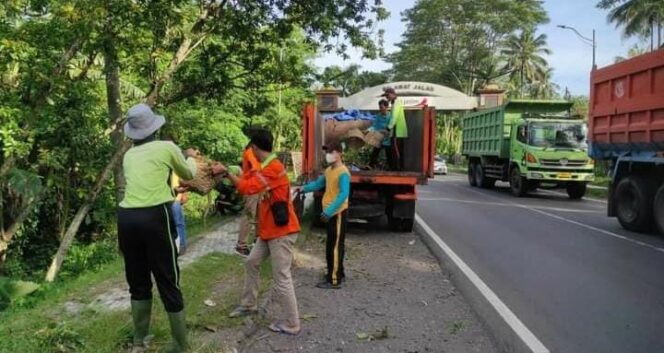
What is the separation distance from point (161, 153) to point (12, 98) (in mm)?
4555

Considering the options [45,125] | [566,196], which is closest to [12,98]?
[45,125]

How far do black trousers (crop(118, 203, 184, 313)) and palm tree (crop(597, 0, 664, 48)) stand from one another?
130 ft

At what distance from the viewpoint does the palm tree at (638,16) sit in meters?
38.1

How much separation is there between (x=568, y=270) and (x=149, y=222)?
5.91m

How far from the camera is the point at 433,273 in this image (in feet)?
26.2

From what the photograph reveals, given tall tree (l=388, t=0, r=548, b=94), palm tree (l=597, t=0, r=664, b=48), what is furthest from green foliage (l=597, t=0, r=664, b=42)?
tall tree (l=388, t=0, r=548, b=94)

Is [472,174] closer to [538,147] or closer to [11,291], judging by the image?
[538,147]

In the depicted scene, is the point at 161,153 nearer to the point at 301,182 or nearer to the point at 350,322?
Result: the point at 350,322

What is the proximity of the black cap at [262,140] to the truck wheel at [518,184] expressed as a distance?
51.2 feet

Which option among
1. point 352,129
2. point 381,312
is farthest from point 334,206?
point 352,129

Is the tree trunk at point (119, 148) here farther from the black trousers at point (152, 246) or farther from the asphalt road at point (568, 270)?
the black trousers at point (152, 246)

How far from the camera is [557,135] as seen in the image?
1927 centimetres

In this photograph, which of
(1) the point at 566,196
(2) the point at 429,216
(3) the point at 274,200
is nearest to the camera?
(3) the point at 274,200

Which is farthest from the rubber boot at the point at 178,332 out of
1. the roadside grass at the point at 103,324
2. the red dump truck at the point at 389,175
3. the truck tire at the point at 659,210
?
the truck tire at the point at 659,210
